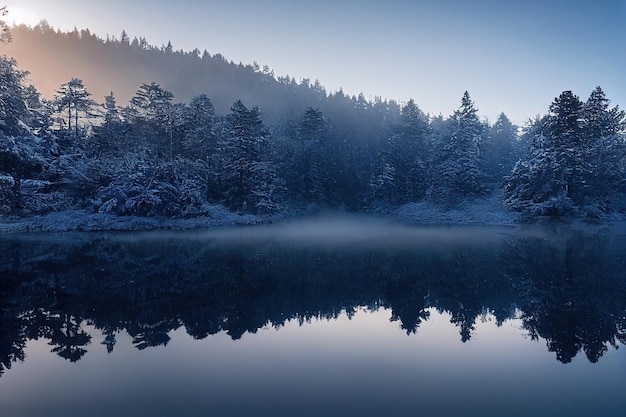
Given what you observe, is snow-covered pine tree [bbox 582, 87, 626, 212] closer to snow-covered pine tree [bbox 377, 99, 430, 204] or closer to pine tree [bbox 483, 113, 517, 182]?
pine tree [bbox 483, 113, 517, 182]

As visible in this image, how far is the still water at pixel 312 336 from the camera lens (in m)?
7.86

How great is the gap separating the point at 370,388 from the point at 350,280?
11.1 meters

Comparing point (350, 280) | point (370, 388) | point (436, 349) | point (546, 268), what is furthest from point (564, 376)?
point (546, 268)

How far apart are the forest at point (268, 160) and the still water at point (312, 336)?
2189 centimetres

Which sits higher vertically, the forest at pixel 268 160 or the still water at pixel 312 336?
the forest at pixel 268 160

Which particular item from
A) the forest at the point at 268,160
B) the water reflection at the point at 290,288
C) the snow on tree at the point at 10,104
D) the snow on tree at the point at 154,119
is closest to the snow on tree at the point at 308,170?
the forest at the point at 268,160

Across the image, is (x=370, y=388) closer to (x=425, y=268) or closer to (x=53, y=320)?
(x=53, y=320)

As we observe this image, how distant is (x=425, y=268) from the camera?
22188 millimetres

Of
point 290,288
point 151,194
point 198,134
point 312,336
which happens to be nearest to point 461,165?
point 198,134

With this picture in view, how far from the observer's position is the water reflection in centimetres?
1222

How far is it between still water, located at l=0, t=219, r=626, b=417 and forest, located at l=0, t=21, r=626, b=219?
21886mm

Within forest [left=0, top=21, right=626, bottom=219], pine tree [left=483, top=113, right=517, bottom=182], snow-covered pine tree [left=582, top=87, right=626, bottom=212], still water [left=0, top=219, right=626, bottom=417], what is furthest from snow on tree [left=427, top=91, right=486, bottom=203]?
still water [left=0, top=219, right=626, bottom=417]

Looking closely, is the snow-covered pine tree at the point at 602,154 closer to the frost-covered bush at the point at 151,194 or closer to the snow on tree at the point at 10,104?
the frost-covered bush at the point at 151,194

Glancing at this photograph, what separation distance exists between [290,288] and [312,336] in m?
6.00
